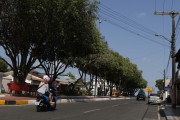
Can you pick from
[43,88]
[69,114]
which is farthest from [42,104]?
[69,114]

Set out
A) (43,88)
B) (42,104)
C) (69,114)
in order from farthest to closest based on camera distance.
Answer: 1. (43,88)
2. (42,104)
3. (69,114)

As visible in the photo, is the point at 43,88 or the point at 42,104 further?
the point at 43,88

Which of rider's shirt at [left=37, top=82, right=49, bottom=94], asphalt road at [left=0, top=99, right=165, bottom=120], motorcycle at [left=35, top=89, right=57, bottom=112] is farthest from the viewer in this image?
rider's shirt at [left=37, top=82, right=49, bottom=94]

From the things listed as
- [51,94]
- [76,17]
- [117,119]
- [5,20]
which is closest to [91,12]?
[76,17]

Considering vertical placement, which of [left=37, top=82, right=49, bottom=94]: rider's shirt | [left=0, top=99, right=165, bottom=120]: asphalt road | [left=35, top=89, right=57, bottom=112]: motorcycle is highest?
[left=37, top=82, right=49, bottom=94]: rider's shirt

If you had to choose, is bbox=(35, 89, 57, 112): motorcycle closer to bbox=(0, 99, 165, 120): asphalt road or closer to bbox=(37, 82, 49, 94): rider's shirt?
bbox=(37, 82, 49, 94): rider's shirt

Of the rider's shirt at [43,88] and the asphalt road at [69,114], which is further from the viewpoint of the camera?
the rider's shirt at [43,88]

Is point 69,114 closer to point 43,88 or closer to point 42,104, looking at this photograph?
point 42,104

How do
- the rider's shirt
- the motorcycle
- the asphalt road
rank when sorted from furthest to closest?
the rider's shirt → the motorcycle → the asphalt road

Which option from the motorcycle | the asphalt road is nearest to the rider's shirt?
the motorcycle

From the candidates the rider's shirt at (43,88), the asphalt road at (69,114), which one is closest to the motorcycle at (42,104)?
the rider's shirt at (43,88)

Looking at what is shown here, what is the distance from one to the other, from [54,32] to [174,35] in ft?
38.0

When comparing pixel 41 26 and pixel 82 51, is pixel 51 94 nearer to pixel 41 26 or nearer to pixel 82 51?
pixel 41 26

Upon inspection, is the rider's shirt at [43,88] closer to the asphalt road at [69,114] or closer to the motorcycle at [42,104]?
the motorcycle at [42,104]
